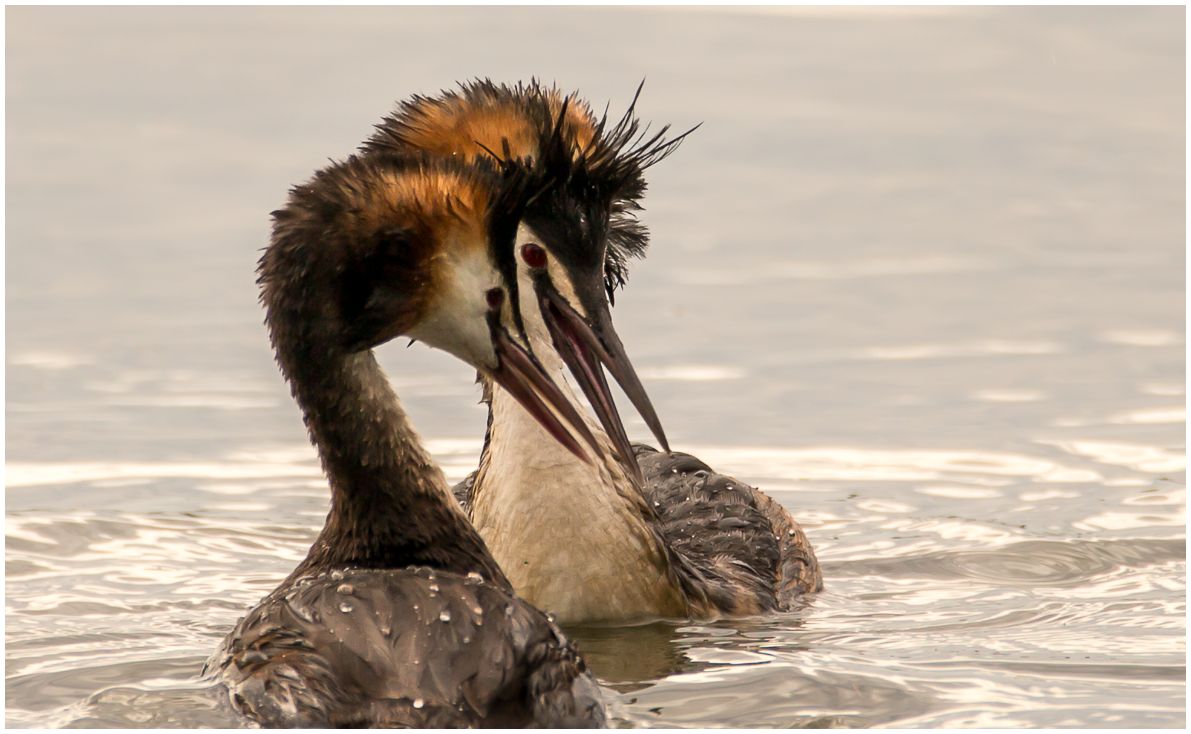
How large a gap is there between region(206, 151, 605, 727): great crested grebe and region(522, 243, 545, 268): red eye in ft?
2.72

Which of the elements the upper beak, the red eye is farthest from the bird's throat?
the red eye

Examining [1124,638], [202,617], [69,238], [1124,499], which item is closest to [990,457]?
[1124,499]

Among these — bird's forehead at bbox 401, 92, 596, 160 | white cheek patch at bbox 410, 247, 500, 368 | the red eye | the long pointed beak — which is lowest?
the long pointed beak

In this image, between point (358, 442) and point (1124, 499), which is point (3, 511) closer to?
point (358, 442)

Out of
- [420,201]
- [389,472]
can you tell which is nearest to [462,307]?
[420,201]

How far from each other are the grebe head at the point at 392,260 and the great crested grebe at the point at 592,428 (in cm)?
75

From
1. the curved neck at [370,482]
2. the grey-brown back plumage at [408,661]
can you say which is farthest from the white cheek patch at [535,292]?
the grey-brown back plumage at [408,661]

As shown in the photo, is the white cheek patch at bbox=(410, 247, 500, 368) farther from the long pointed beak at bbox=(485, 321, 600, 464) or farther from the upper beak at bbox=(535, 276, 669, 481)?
the upper beak at bbox=(535, 276, 669, 481)

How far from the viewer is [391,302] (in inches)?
356

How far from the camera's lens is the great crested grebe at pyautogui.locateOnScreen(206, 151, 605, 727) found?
8.05 meters

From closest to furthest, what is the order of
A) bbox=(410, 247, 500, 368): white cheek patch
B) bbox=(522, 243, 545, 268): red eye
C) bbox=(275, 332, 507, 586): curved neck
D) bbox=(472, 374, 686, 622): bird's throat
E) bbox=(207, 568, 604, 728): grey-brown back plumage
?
bbox=(207, 568, 604, 728): grey-brown back plumage
bbox=(410, 247, 500, 368): white cheek patch
bbox=(275, 332, 507, 586): curved neck
bbox=(522, 243, 545, 268): red eye
bbox=(472, 374, 686, 622): bird's throat

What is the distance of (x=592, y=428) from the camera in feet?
33.9

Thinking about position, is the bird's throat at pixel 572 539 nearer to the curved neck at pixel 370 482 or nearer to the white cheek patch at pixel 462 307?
the curved neck at pixel 370 482

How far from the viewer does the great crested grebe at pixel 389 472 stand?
8047 millimetres
